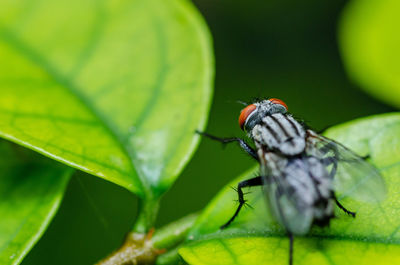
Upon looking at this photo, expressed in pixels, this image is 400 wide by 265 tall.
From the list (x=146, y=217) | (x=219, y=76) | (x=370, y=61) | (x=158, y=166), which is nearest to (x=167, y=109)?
(x=158, y=166)

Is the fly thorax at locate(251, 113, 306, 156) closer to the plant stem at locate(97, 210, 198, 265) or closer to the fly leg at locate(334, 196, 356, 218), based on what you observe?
the fly leg at locate(334, 196, 356, 218)

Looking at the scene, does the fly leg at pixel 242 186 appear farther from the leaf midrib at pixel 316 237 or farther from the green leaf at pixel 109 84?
the green leaf at pixel 109 84

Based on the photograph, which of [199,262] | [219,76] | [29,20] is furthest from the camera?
[219,76]

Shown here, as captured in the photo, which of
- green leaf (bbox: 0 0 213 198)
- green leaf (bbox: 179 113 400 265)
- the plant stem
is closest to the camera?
green leaf (bbox: 179 113 400 265)

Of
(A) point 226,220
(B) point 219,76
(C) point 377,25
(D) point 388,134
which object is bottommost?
(B) point 219,76

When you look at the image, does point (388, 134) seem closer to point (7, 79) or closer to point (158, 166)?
point (158, 166)

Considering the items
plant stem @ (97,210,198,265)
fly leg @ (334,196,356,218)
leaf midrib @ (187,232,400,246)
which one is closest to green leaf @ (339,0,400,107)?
fly leg @ (334,196,356,218)

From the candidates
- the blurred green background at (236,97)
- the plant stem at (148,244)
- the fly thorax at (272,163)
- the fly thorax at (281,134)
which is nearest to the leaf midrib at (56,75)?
the plant stem at (148,244)
